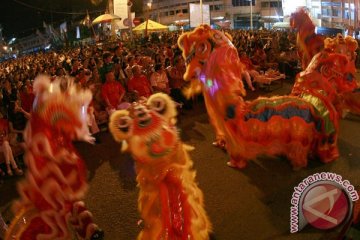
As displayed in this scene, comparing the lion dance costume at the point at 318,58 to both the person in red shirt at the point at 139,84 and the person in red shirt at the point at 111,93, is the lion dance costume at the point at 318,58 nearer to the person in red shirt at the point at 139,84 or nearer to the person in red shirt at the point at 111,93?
the person in red shirt at the point at 139,84

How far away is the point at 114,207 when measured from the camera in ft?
14.6

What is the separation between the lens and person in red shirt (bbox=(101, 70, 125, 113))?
23.1 ft

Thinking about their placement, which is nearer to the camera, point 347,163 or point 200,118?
point 347,163

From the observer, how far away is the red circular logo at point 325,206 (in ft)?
10.7

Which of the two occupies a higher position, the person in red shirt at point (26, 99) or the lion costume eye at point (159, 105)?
the lion costume eye at point (159, 105)

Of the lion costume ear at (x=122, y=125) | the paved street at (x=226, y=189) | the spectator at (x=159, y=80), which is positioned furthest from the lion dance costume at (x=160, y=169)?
the spectator at (x=159, y=80)

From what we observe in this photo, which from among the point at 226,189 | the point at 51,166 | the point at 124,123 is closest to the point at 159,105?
the point at 124,123

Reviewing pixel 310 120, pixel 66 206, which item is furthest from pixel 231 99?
pixel 66 206

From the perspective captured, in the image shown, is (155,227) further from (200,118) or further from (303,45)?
(200,118)

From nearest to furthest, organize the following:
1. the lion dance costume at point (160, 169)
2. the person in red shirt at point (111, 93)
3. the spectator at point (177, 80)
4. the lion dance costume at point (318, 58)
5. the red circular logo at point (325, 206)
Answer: the lion dance costume at point (160, 169) → the red circular logo at point (325, 206) → the lion dance costume at point (318, 58) → the person in red shirt at point (111, 93) → the spectator at point (177, 80)

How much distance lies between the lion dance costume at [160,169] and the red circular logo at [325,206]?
1.17 metres

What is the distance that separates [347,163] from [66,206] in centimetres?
413

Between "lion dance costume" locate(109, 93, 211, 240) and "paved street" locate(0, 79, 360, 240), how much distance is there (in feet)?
3.38

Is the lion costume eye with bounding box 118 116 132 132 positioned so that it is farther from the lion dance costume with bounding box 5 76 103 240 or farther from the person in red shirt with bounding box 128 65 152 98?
the person in red shirt with bounding box 128 65 152 98
